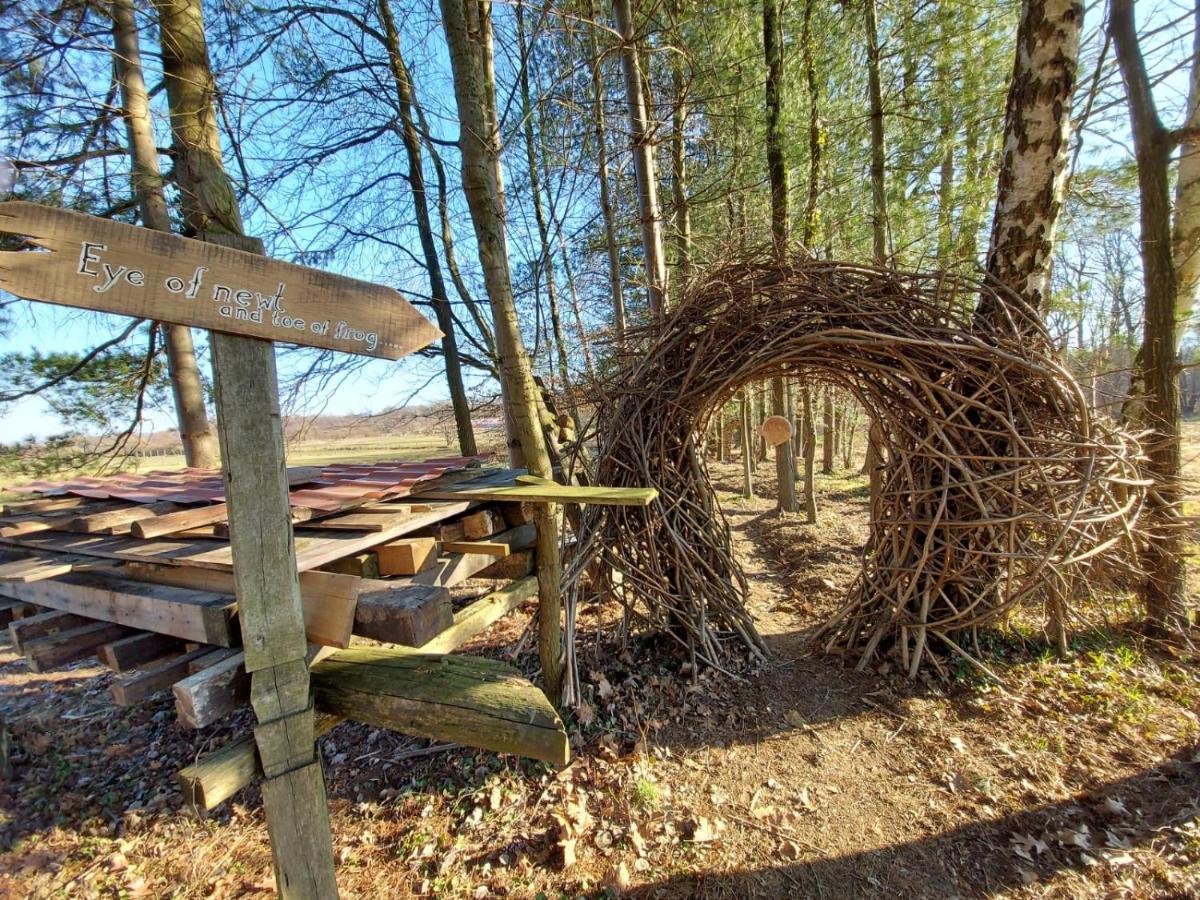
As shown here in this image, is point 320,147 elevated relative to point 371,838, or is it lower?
elevated

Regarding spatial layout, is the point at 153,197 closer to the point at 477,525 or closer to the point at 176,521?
the point at 176,521

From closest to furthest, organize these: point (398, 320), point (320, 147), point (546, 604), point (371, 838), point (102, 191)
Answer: point (398, 320) < point (371, 838) < point (546, 604) < point (102, 191) < point (320, 147)

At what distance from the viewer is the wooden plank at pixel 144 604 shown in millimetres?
1885

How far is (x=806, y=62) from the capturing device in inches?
283

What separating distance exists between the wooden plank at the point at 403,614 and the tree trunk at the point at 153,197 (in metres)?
4.21

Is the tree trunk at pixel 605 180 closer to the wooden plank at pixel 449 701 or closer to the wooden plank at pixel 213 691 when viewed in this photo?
the wooden plank at pixel 449 701

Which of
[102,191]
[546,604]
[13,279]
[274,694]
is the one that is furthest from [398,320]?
[102,191]

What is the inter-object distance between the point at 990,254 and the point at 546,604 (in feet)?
13.9

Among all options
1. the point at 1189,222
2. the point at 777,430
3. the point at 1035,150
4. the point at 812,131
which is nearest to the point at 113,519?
the point at 1035,150

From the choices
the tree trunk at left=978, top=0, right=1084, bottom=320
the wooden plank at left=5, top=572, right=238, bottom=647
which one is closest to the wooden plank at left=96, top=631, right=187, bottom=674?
the wooden plank at left=5, top=572, right=238, bottom=647

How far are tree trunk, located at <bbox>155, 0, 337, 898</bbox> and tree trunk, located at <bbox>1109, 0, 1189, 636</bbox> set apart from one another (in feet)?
18.4

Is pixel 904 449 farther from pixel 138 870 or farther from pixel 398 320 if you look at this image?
pixel 138 870

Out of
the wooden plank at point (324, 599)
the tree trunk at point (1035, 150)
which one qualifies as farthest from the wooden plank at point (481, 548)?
the tree trunk at point (1035, 150)

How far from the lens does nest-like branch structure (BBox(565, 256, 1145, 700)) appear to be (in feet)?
10.6
